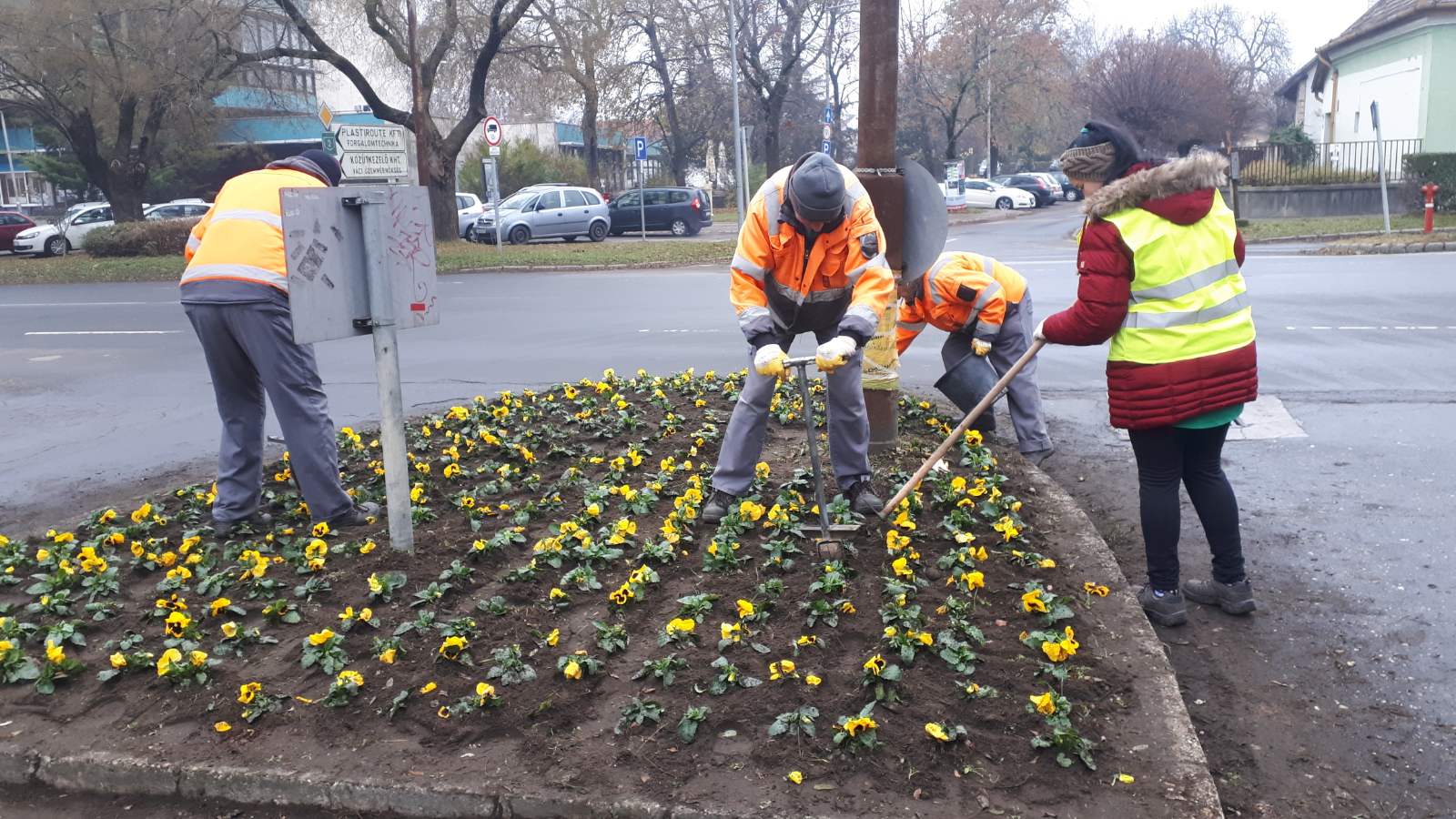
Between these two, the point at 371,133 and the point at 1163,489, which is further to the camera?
the point at 371,133

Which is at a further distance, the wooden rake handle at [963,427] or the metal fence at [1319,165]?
the metal fence at [1319,165]

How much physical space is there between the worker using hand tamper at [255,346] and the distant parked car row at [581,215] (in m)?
25.2

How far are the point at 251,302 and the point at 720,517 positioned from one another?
84.7 inches

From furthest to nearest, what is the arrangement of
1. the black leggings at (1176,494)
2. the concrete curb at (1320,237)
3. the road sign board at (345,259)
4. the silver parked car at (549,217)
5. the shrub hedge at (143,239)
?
the silver parked car at (549,217) < the shrub hedge at (143,239) < the concrete curb at (1320,237) < the road sign board at (345,259) < the black leggings at (1176,494)

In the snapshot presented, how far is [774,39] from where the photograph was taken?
39156 millimetres

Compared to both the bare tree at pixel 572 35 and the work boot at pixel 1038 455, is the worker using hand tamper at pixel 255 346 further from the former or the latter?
the bare tree at pixel 572 35

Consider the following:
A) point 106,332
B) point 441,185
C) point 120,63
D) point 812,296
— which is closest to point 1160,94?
point 441,185

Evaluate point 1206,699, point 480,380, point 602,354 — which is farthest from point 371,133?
point 1206,699

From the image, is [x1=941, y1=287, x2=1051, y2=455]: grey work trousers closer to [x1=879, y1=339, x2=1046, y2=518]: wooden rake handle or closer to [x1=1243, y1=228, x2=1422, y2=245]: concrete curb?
[x1=879, y1=339, x2=1046, y2=518]: wooden rake handle

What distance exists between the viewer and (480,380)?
32.3 ft

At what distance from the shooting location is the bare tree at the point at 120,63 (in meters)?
26.6

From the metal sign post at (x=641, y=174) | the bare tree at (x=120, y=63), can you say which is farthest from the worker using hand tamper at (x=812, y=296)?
the bare tree at (x=120, y=63)

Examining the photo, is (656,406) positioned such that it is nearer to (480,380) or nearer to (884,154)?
(884,154)

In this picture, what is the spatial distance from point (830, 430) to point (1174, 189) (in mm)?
1759
